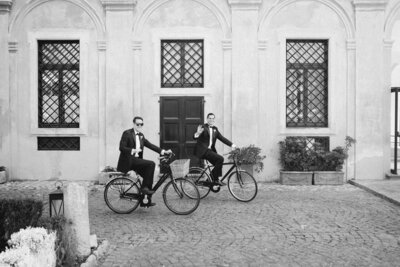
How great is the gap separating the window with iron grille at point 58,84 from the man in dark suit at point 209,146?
4.38 m

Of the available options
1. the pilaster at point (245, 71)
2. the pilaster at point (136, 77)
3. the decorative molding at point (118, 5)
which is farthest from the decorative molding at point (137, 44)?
the pilaster at point (245, 71)

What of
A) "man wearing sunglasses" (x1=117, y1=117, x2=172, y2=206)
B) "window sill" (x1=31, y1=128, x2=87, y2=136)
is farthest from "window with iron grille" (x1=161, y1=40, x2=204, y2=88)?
"man wearing sunglasses" (x1=117, y1=117, x2=172, y2=206)

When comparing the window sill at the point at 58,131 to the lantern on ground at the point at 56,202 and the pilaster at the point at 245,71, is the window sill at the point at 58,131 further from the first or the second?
the lantern on ground at the point at 56,202

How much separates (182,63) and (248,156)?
3.12 m

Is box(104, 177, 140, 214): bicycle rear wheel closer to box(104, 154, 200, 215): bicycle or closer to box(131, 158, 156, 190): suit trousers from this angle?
box(104, 154, 200, 215): bicycle

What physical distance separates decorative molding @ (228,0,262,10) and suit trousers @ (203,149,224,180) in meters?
4.62

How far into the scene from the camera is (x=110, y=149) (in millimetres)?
11523

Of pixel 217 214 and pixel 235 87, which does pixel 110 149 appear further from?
pixel 217 214

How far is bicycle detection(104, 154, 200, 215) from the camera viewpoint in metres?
7.34

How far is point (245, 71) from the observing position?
11438mm

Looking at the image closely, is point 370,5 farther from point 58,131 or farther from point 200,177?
point 58,131

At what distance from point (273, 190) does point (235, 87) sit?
297 centimetres

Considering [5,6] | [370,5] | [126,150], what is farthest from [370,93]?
[5,6]

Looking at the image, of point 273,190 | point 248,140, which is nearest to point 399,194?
point 273,190
